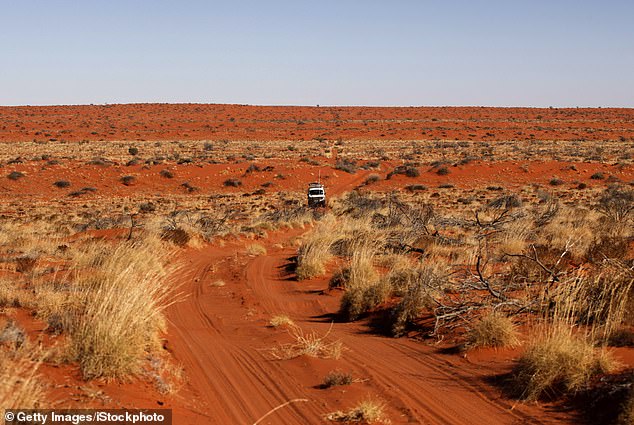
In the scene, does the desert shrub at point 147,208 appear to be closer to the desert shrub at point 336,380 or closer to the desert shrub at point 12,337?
the desert shrub at point 12,337

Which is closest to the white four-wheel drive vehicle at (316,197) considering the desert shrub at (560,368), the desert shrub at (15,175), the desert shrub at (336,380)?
the desert shrub at (15,175)

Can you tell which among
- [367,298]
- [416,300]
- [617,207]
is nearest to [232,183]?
[617,207]

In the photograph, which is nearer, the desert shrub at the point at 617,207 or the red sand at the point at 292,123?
the desert shrub at the point at 617,207

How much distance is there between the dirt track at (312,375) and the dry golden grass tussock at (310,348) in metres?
0.15

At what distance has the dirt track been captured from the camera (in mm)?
6184

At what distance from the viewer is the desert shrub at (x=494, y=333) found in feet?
25.9

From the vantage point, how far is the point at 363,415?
602 centimetres

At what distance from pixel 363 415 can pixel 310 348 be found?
7.39 feet

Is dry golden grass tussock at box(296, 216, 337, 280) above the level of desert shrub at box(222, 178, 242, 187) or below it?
above

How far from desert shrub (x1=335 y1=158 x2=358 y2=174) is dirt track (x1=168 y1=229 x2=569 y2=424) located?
40.4m

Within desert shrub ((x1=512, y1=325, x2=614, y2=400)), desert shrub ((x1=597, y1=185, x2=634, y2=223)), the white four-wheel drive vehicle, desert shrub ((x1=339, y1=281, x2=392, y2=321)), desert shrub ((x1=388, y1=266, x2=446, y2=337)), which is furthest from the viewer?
the white four-wheel drive vehicle

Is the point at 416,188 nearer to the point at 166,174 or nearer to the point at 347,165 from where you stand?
the point at 347,165

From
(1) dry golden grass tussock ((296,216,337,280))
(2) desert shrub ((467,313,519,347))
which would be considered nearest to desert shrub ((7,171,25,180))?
→ (1) dry golden grass tussock ((296,216,337,280))

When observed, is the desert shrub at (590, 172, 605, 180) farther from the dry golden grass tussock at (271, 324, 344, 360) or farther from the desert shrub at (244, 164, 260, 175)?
the dry golden grass tussock at (271, 324, 344, 360)
